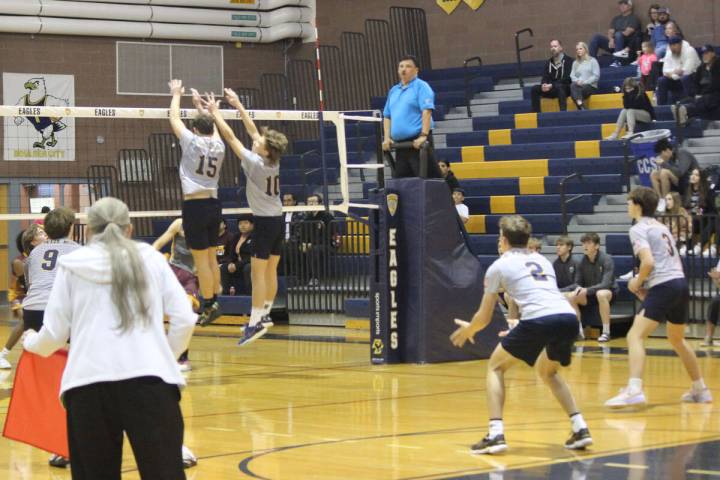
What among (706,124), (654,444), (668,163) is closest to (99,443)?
(654,444)

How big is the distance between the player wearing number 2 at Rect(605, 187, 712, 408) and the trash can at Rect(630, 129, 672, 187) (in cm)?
843

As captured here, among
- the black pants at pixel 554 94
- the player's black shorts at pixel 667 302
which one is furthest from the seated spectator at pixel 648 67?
the player's black shorts at pixel 667 302

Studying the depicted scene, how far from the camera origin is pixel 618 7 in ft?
77.6

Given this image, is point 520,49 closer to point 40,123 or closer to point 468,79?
point 468,79

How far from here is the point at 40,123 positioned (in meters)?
24.8

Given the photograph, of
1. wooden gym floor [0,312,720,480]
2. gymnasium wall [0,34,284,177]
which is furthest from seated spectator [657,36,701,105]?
gymnasium wall [0,34,284,177]

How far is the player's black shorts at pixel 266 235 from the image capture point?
40.3 feet

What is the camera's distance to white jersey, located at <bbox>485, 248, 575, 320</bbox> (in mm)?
8289

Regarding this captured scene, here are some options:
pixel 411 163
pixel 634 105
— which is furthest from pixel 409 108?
pixel 634 105

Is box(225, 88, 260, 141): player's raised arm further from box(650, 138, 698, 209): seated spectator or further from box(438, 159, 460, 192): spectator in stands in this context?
box(438, 159, 460, 192): spectator in stands

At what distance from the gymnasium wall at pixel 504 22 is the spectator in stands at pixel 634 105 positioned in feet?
11.1

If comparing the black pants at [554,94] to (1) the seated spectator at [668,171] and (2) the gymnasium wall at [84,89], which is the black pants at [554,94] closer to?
(1) the seated spectator at [668,171]

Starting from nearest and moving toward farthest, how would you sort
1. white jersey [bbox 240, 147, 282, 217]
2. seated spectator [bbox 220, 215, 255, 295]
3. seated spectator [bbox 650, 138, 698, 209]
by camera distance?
white jersey [bbox 240, 147, 282, 217]
seated spectator [bbox 650, 138, 698, 209]
seated spectator [bbox 220, 215, 255, 295]

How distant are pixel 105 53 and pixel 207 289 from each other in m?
14.8
